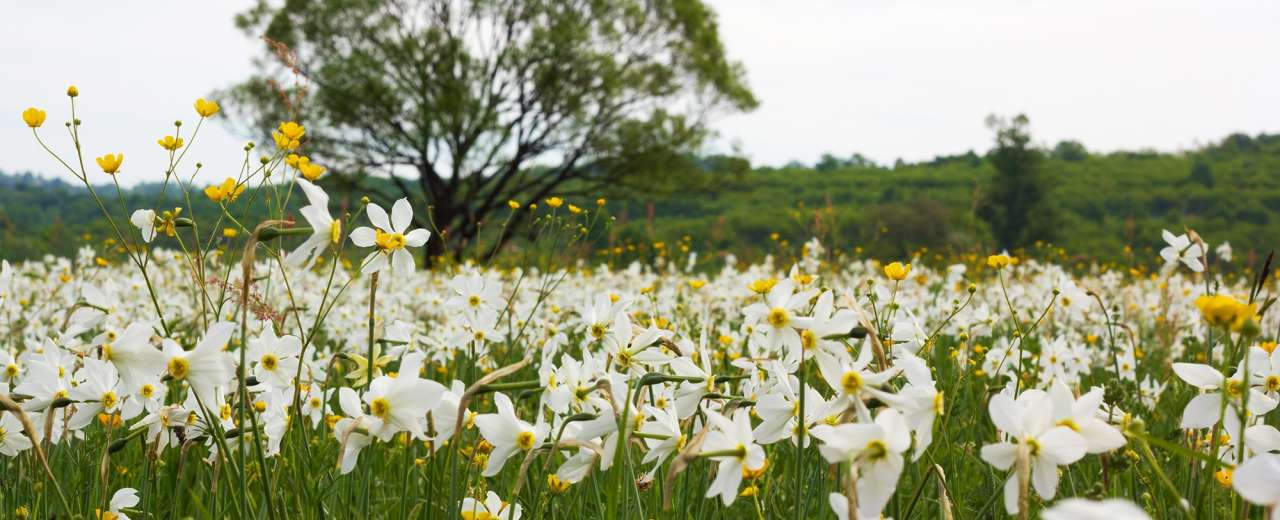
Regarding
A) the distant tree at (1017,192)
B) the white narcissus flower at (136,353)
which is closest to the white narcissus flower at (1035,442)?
the white narcissus flower at (136,353)

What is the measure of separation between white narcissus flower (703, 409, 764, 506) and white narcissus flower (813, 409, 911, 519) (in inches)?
7.3

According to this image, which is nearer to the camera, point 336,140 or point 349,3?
point 349,3

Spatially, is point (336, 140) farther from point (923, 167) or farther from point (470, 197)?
point (923, 167)

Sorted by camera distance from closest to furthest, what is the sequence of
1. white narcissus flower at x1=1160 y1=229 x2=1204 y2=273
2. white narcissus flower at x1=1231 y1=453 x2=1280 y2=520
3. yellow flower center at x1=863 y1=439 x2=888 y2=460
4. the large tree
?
1. white narcissus flower at x1=1231 y1=453 x2=1280 y2=520
2. yellow flower center at x1=863 y1=439 x2=888 y2=460
3. white narcissus flower at x1=1160 y1=229 x2=1204 y2=273
4. the large tree

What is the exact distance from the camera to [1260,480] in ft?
2.47

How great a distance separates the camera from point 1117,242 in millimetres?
45250

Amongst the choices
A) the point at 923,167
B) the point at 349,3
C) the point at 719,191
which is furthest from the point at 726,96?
the point at 923,167

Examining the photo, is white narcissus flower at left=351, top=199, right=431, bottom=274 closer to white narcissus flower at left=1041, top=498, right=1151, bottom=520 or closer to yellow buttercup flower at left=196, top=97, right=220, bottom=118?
yellow buttercup flower at left=196, top=97, right=220, bottom=118

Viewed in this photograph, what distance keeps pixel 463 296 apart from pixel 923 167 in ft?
267

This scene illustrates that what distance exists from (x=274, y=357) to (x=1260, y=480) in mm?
1694

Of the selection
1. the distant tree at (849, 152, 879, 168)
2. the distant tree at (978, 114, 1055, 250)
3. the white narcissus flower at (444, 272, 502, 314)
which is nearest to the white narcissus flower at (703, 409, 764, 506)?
the white narcissus flower at (444, 272, 502, 314)

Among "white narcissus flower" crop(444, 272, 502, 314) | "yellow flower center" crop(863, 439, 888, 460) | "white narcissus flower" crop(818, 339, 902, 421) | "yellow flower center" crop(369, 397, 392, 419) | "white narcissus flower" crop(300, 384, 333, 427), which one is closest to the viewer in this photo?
"yellow flower center" crop(863, 439, 888, 460)

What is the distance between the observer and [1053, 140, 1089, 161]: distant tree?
78.4 metres

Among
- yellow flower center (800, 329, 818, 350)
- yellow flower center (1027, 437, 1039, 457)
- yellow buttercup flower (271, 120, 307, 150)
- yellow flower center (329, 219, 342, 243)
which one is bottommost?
yellow flower center (1027, 437, 1039, 457)
